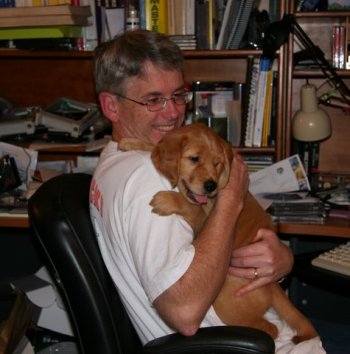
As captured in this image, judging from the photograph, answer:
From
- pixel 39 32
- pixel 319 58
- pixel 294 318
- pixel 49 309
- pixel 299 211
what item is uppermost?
pixel 39 32

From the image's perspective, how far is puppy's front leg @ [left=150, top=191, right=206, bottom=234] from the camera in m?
1.25

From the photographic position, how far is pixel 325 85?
245 centimetres

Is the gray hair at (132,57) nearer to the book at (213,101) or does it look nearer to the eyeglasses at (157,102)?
the eyeglasses at (157,102)

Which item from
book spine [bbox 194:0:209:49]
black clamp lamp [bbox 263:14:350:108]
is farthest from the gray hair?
book spine [bbox 194:0:209:49]

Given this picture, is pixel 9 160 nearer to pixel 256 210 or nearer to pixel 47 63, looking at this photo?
pixel 47 63

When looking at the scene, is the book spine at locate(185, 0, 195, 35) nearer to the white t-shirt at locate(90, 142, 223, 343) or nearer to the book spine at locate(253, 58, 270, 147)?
the book spine at locate(253, 58, 270, 147)

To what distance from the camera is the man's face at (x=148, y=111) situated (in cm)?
147

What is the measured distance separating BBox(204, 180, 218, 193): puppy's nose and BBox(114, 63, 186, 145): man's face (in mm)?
→ 242

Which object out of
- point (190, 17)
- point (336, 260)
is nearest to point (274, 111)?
point (190, 17)

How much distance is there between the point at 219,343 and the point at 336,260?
0.72 metres

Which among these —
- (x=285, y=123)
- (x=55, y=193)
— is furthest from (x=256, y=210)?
(x=285, y=123)

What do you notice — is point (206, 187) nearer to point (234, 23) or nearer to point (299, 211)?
point (299, 211)

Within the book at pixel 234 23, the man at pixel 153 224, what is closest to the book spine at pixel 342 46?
the book at pixel 234 23

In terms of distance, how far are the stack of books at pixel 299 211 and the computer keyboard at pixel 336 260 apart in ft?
0.63
